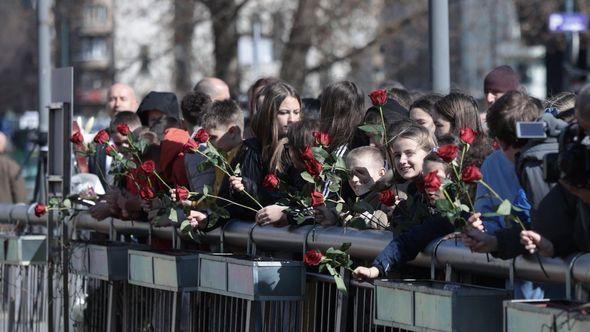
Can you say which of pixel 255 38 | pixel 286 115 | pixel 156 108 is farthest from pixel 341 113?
pixel 255 38

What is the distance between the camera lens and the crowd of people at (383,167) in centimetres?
514

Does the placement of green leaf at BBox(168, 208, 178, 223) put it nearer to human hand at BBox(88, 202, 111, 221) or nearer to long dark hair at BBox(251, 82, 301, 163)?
long dark hair at BBox(251, 82, 301, 163)

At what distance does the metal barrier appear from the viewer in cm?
548

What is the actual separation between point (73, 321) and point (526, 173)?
4383 mm

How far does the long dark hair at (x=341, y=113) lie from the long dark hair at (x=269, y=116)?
31 cm

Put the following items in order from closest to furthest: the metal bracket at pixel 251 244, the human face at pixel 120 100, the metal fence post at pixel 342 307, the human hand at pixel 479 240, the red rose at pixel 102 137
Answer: the human hand at pixel 479 240, the metal fence post at pixel 342 307, the metal bracket at pixel 251 244, the red rose at pixel 102 137, the human face at pixel 120 100

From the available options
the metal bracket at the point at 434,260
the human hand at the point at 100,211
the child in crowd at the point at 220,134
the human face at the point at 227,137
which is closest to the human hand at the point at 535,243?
the metal bracket at the point at 434,260

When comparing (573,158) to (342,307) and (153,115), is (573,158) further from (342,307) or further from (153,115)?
(153,115)

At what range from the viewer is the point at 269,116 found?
8.18 meters

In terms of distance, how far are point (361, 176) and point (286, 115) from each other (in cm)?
133

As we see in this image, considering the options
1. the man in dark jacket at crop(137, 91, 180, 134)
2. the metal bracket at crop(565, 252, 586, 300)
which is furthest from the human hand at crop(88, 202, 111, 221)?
the metal bracket at crop(565, 252, 586, 300)

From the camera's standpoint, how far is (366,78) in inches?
1058

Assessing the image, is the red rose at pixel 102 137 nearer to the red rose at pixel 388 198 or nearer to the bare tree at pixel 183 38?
the red rose at pixel 388 198

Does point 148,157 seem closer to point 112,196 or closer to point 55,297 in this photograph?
point 112,196
